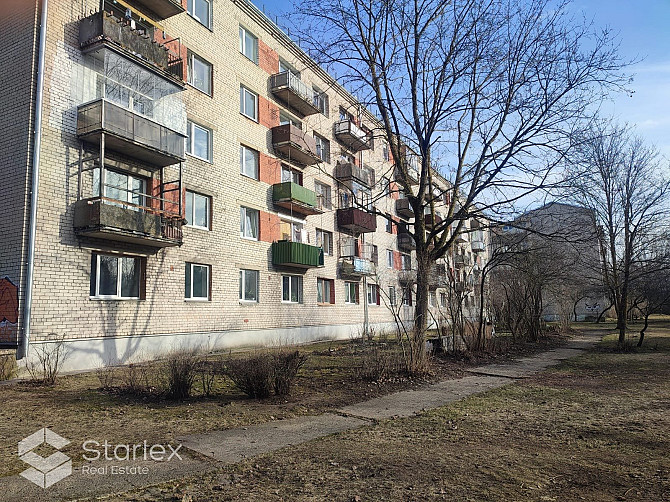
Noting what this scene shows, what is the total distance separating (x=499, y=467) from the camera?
4.55m

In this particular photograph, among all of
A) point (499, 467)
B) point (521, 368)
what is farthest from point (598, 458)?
point (521, 368)

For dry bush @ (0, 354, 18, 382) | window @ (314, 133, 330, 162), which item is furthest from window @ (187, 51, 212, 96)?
dry bush @ (0, 354, 18, 382)

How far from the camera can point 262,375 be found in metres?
7.93

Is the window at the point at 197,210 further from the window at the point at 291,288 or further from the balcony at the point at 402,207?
the balcony at the point at 402,207

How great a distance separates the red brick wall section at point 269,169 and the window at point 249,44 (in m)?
5.04

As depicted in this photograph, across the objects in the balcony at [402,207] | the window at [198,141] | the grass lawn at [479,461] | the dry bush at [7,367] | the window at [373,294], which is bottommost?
the grass lawn at [479,461]

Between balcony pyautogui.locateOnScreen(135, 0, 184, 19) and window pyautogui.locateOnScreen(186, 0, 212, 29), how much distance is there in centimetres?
186

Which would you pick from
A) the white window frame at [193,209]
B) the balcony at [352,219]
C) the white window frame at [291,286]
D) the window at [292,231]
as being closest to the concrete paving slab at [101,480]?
the white window frame at [193,209]

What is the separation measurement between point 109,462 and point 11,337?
9681 mm

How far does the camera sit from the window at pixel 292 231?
80.1 feet

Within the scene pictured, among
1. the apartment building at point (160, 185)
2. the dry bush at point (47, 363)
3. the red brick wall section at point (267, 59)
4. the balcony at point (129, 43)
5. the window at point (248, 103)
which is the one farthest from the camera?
the red brick wall section at point (267, 59)

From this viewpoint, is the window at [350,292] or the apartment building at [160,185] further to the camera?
the window at [350,292]

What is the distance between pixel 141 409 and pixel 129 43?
12.6 metres

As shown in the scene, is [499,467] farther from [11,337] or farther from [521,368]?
[11,337]
